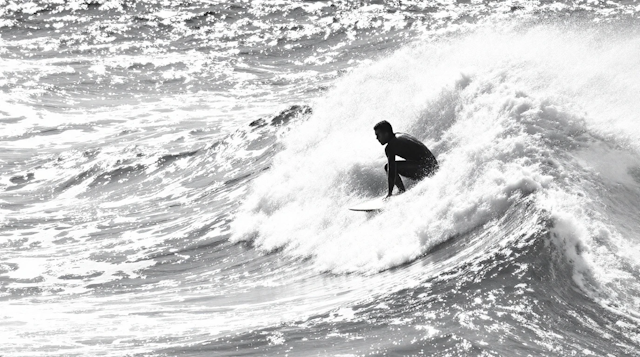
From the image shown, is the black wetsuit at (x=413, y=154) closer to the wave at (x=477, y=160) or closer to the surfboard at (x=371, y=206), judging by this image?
the wave at (x=477, y=160)

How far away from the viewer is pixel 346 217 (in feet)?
35.6

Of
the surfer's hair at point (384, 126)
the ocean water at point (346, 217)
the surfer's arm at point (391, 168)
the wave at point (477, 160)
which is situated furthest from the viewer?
the surfer's arm at point (391, 168)

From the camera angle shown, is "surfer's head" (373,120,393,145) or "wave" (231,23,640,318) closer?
"wave" (231,23,640,318)

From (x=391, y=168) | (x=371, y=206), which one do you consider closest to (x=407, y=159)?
(x=391, y=168)

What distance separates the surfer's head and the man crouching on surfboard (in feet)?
0.05

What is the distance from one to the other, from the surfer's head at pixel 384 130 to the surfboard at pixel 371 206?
0.75 metres

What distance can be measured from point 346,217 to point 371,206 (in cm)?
77

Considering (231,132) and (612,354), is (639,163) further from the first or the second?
(231,132)

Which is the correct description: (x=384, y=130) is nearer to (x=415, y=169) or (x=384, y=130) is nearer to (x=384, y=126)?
(x=384, y=126)

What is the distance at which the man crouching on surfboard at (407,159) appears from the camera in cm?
999

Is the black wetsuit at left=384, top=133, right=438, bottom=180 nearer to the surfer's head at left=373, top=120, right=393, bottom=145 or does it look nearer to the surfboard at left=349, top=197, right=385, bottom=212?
the surfer's head at left=373, top=120, right=393, bottom=145

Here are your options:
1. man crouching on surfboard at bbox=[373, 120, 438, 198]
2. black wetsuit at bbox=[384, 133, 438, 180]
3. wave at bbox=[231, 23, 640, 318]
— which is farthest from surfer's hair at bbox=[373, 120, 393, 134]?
wave at bbox=[231, 23, 640, 318]

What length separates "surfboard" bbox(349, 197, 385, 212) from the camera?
999cm

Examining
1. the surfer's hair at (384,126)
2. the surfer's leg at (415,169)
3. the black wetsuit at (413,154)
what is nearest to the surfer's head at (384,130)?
the surfer's hair at (384,126)
